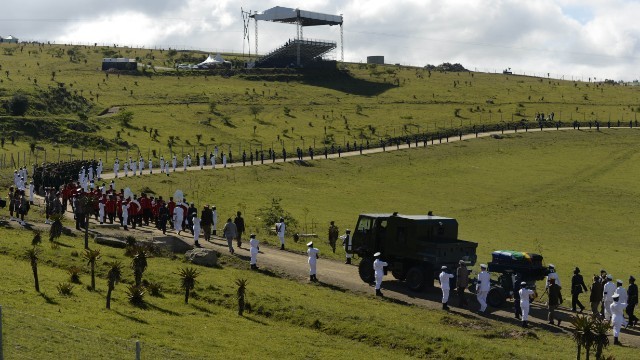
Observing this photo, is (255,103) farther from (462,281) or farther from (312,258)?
(462,281)

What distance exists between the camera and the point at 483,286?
102 ft

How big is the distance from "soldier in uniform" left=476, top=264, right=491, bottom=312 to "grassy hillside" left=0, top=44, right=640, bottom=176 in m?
53.6

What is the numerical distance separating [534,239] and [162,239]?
25.0 meters

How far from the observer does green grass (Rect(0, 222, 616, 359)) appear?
74.8 ft

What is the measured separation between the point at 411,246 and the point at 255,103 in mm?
84551

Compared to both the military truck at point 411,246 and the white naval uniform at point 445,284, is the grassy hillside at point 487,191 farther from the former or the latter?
the white naval uniform at point 445,284

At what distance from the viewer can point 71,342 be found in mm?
21859

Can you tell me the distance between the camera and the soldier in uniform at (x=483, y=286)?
31109mm

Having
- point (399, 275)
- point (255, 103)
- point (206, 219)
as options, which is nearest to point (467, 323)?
point (399, 275)

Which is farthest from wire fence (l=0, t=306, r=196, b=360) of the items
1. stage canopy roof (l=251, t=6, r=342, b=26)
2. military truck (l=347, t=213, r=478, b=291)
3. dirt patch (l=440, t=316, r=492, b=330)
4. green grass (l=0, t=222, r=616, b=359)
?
stage canopy roof (l=251, t=6, r=342, b=26)

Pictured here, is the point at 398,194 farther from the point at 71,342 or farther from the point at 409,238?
the point at 71,342

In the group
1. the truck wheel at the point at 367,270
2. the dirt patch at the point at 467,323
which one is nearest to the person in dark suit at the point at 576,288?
the dirt patch at the point at 467,323

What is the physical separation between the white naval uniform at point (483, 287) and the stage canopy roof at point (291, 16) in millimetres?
109179

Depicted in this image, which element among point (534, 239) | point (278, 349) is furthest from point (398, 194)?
point (278, 349)
